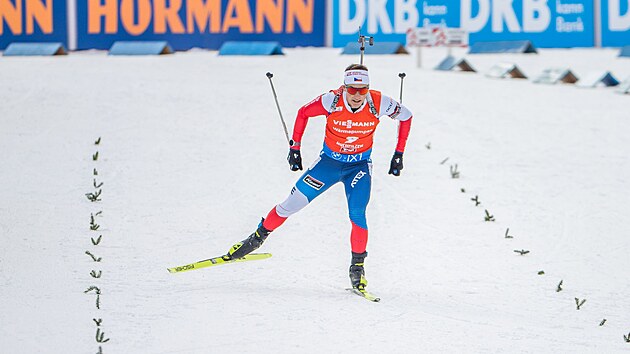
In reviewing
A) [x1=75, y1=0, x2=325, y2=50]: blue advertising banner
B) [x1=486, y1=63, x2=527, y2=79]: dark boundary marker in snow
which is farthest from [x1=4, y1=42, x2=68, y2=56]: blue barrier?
[x1=486, y1=63, x2=527, y2=79]: dark boundary marker in snow

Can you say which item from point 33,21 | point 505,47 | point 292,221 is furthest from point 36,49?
point 292,221

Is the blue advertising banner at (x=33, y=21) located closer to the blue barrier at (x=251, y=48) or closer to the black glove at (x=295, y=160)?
the blue barrier at (x=251, y=48)

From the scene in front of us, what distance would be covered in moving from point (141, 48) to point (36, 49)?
7.43ft

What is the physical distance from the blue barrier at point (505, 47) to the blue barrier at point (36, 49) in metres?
9.09

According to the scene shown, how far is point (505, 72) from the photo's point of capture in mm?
19625

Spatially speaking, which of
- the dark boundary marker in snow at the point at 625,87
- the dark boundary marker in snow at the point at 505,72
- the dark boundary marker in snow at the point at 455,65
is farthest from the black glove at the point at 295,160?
the dark boundary marker in snow at the point at 455,65

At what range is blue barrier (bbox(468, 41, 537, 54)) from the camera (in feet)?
73.2

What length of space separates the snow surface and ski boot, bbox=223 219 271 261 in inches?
9.4

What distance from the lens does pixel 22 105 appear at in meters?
14.9

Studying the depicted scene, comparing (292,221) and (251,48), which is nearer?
(292,221)

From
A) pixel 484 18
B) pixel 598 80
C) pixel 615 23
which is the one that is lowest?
pixel 598 80

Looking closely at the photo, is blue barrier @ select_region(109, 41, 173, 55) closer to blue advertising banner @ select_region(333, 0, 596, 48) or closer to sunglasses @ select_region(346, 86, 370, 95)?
blue advertising banner @ select_region(333, 0, 596, 48)

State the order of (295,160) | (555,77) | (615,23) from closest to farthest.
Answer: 1. (295,160)
2. (555,77)
3. (615,23)

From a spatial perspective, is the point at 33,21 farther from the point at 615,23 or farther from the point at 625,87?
the point at 625,87
